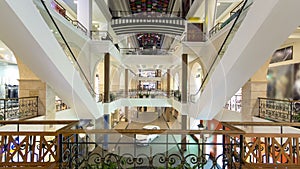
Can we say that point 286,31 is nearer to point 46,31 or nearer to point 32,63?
point 46,31

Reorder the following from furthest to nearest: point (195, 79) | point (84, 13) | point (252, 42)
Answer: point (195, 79), point (84, 13), point (252, 42)

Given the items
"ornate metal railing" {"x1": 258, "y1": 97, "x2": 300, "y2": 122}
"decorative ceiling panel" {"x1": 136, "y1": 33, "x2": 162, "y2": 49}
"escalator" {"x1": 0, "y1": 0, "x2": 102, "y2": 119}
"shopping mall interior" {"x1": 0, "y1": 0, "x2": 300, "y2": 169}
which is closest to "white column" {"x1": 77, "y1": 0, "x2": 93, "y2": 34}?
"shopping mall interior" {"x1": 0, "y1": 0, "x2": 300, "y2": 169}

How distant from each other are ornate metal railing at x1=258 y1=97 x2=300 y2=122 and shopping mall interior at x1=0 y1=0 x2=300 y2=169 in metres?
0.03

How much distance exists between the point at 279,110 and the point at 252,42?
347cm

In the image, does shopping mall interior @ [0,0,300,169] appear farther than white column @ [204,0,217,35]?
No

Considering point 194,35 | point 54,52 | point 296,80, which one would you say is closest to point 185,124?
point 194,35

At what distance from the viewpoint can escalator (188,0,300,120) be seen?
300cm

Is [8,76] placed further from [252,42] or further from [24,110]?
[252,42]

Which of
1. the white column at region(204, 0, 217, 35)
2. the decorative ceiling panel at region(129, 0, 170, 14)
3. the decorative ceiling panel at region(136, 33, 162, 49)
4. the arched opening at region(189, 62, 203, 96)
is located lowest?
the arched opening at region(189, 62, 203, 96)

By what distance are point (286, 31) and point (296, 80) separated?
5437mm

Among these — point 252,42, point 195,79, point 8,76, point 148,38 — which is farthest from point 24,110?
point 148,38

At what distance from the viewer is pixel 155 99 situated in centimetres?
1447

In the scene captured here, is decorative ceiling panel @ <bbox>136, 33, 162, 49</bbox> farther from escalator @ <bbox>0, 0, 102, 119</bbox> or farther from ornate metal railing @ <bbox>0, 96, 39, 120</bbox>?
escalator @ <bbox>0, 0, 102, 119</bbox>

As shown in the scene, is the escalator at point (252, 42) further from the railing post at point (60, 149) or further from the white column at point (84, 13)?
the white column at point (84, 13)
